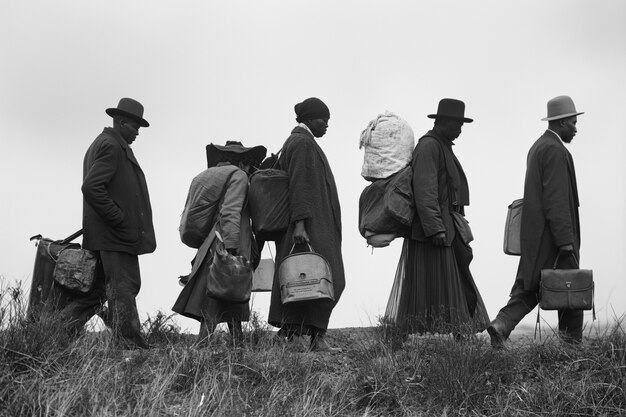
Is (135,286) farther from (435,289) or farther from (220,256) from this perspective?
(435,289)

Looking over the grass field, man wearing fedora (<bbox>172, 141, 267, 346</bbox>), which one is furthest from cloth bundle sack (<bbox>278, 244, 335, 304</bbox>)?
the grass field

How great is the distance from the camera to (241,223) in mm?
9828

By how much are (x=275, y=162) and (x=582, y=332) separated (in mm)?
3109

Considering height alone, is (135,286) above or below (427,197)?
below

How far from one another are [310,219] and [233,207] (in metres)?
0.67

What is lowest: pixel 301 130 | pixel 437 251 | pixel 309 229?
pixel 437 251

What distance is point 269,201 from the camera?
977 centimetres

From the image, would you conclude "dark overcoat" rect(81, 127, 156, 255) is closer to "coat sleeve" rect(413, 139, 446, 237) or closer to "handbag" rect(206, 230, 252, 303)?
"handbag" rect(206, 230, 252, 303)

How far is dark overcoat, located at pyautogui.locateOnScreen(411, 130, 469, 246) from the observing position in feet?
32.4

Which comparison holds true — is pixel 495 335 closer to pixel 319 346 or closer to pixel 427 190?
pixel 427 190

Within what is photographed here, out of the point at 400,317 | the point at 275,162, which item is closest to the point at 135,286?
the point at 275,162

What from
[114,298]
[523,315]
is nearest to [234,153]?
[114,298]

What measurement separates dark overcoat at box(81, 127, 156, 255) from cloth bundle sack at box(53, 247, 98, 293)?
127 mm

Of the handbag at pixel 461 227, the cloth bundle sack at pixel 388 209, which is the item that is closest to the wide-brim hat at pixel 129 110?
the cloth bundle sack at pixel 388 209
